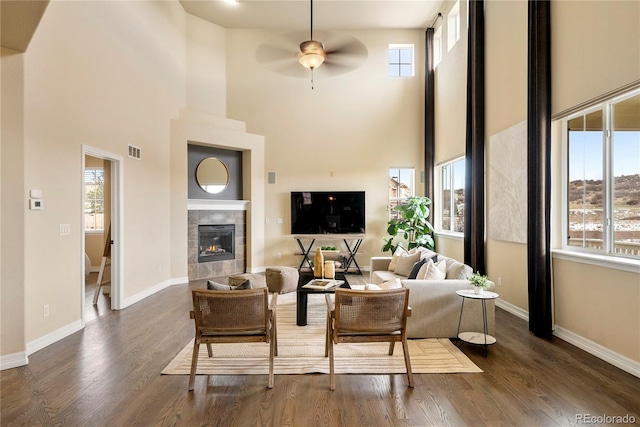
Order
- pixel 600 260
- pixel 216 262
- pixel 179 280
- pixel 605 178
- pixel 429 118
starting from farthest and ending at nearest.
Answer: pixel 429 118 < pixel 216 262 < pixel 179 280 < pixel 605 178 < pixel 600 260

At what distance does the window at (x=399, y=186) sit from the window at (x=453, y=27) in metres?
2.66

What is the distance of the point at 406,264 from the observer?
16.8 feet

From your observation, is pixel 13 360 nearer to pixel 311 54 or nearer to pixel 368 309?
pixel 368 309

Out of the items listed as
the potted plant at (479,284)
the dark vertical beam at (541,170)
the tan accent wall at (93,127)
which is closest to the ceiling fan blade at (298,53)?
the dark vertical beam at (541,170)

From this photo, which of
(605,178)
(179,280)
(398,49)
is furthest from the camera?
(398,49)

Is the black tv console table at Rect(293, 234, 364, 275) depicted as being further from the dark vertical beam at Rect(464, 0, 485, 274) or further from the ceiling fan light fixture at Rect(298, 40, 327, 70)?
the ceiling fan light fixture at Rect(298, 40, 327, 70)

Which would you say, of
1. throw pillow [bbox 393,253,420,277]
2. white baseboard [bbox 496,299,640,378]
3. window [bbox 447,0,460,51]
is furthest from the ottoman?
window [bbox 447,0,460,51]

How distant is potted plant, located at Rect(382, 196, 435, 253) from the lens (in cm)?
719

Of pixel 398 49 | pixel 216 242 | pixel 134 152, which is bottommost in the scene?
pixel 216 242

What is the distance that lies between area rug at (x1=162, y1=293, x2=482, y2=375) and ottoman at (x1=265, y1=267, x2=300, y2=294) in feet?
6.13

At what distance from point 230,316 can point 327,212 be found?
537cm

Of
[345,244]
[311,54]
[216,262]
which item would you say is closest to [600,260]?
[311,54]

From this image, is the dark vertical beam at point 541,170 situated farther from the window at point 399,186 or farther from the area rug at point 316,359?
the window at point 399,186

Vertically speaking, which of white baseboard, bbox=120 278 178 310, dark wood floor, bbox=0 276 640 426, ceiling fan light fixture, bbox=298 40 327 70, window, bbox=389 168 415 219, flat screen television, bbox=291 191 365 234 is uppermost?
ceiling fan light fixture, bbox=298 40 327 70
